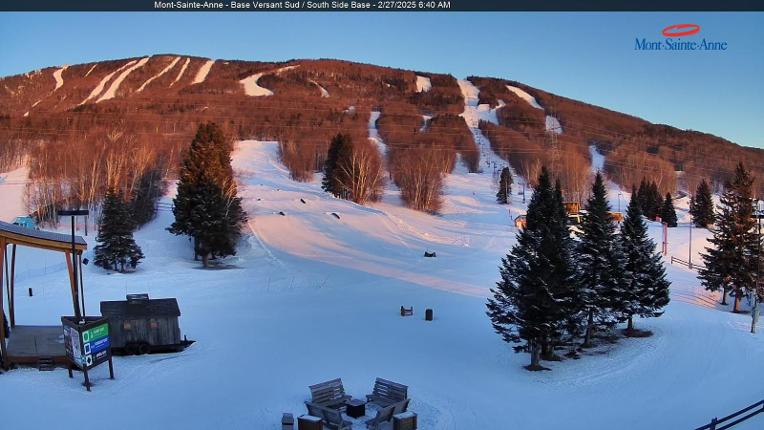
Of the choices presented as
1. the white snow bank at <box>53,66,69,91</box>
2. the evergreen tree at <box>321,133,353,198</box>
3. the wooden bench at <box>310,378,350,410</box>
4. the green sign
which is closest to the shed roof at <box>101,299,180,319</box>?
the green sign

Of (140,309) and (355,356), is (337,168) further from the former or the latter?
(355,356)

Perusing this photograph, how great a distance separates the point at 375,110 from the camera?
16500cm

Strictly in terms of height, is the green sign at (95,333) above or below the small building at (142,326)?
above

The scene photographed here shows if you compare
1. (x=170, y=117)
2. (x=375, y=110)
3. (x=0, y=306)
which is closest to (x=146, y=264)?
(x=0, y=306)

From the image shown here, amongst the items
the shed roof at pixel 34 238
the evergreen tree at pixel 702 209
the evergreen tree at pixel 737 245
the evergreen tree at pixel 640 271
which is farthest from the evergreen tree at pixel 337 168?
the shed roof at pixel 34 238

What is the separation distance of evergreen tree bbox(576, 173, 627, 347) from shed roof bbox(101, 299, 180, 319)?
47.8 feet

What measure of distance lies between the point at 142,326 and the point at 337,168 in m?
47.9

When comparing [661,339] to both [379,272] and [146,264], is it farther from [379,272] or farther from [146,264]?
[146,264]

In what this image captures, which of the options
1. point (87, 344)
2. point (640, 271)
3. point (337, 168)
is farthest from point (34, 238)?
point (337, 168)

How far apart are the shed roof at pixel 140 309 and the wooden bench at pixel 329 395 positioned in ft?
22.5

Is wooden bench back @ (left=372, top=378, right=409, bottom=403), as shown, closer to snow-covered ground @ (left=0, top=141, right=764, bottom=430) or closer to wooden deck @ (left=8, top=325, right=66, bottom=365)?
snow-covered ground @ (left=0, top=141, right=764, bottom=430)

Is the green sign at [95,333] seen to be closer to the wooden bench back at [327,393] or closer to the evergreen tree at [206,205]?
the wooden bench back at [327,393]

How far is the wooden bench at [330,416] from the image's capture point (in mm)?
14445

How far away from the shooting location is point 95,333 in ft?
55.1
